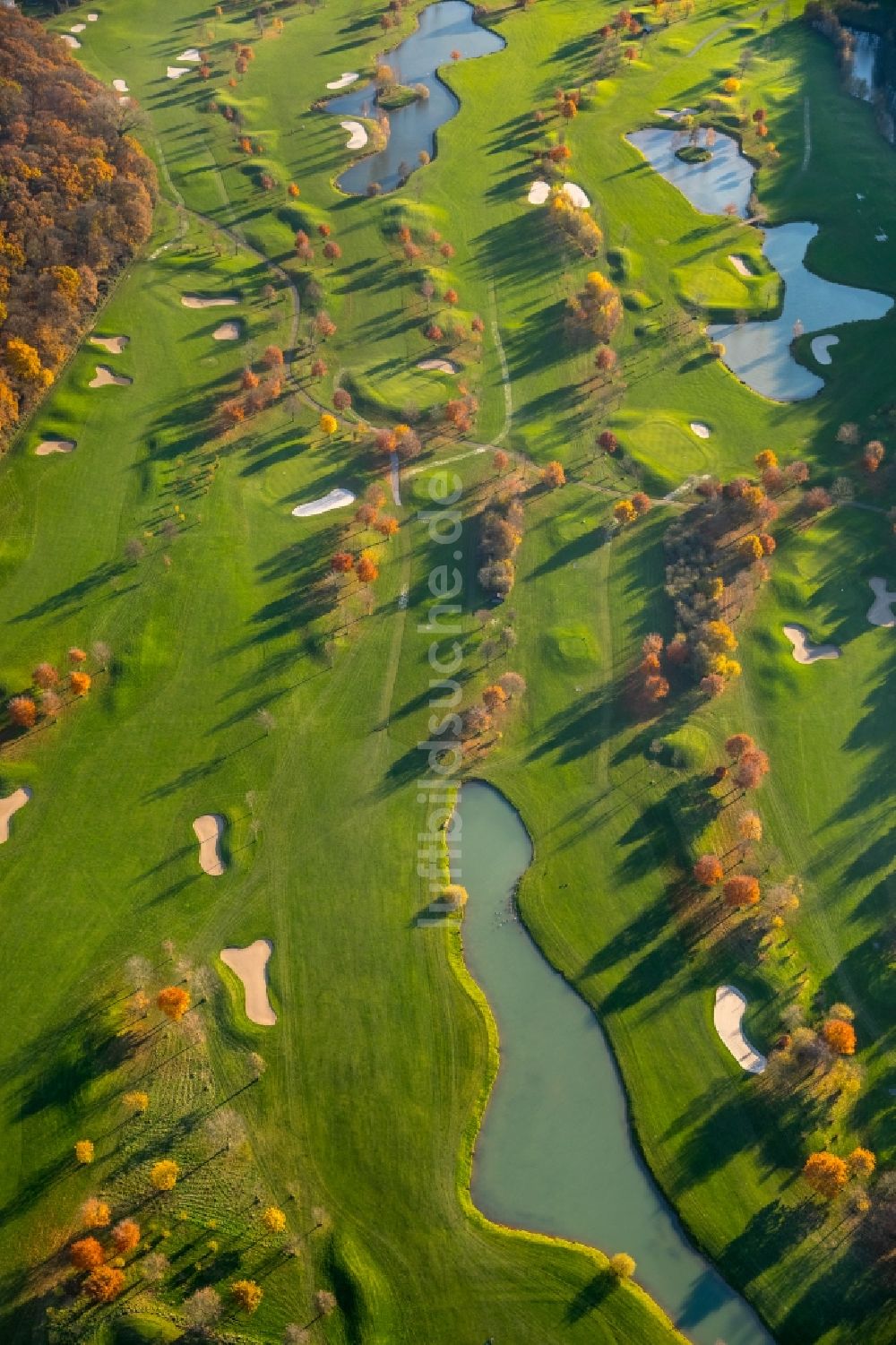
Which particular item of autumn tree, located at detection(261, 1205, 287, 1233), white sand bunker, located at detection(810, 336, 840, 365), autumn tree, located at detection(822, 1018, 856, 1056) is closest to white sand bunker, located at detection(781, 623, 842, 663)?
autumn tree, located at detection(822, 1018, 856, 1056)

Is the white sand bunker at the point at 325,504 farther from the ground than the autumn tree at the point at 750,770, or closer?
farther from the ground

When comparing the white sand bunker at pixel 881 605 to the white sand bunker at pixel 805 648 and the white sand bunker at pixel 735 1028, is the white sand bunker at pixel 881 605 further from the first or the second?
the white sand bunker at pixel 735 1028

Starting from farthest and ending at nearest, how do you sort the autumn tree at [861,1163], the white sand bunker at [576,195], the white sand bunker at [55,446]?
the white sand bunker at [576,195]
the white sand bunker at [55,446]
the autumn tree at [861,1163]

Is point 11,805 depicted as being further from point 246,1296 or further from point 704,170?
point 704,170

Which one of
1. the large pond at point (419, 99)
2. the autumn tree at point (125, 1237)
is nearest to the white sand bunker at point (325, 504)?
the large pond at point (419, 99)

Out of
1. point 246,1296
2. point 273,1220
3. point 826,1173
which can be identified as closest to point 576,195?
point 826,1173

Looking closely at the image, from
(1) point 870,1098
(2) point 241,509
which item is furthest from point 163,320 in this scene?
(1) point 870,1098

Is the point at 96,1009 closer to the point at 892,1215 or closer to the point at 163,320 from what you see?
the point at 892,1215
